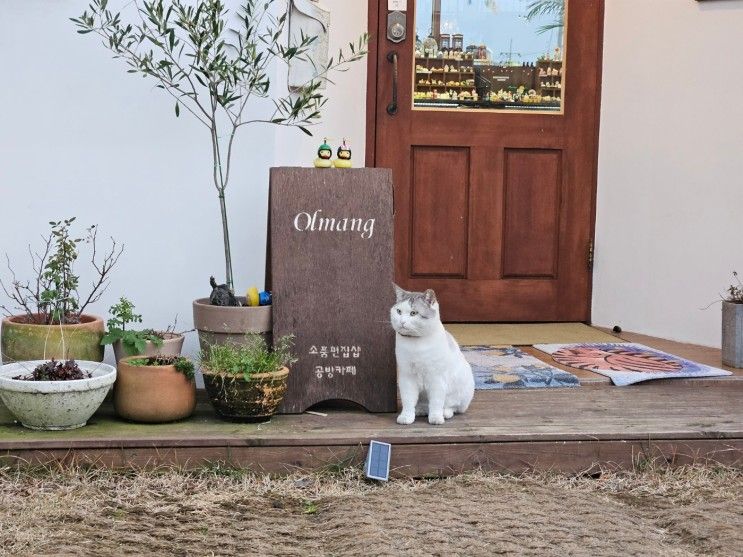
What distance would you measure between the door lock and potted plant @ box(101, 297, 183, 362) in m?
1.97

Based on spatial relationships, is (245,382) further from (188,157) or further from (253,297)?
(188,157)

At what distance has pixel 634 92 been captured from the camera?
4629 millimetres

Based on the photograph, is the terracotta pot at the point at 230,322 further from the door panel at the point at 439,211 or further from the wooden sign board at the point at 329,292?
the door panel at the point at 439,211

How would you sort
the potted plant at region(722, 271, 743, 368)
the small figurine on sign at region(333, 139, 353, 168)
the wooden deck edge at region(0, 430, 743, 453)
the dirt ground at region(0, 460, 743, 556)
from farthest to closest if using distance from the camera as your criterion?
the potted plant at region(722, 271, 743, 368) → the small figurine on sign at region(333, 139, 353, 168) → the wooden deck edge at region(0, 430, 743, 453) → the dirt ground at region(0, 460, 743, 556)

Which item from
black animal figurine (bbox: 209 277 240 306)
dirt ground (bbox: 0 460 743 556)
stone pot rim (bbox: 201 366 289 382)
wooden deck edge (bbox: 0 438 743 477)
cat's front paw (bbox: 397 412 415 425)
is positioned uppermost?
black animal figurine (bbox: 209 277 240 306)

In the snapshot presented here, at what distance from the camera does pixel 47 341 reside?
3.01m

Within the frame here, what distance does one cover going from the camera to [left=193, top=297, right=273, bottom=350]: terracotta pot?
304 centimetres

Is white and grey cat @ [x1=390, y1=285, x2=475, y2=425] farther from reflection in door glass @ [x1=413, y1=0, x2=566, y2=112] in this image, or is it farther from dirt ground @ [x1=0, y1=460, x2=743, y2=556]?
reflection in door glass @ [x1=413, y1=0, x2=566, y2=112]

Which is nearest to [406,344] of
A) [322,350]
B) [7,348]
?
[322,350]

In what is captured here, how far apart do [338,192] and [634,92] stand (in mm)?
2059

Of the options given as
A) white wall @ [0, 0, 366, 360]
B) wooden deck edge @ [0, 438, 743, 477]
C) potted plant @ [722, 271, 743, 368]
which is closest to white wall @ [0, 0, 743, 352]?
white wall @ [0, 0, 366, 360]

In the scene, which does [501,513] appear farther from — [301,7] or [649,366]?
[301,7]

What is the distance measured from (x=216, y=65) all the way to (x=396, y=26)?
167 centimetres

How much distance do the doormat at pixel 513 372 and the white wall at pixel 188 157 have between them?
0.88 metres
